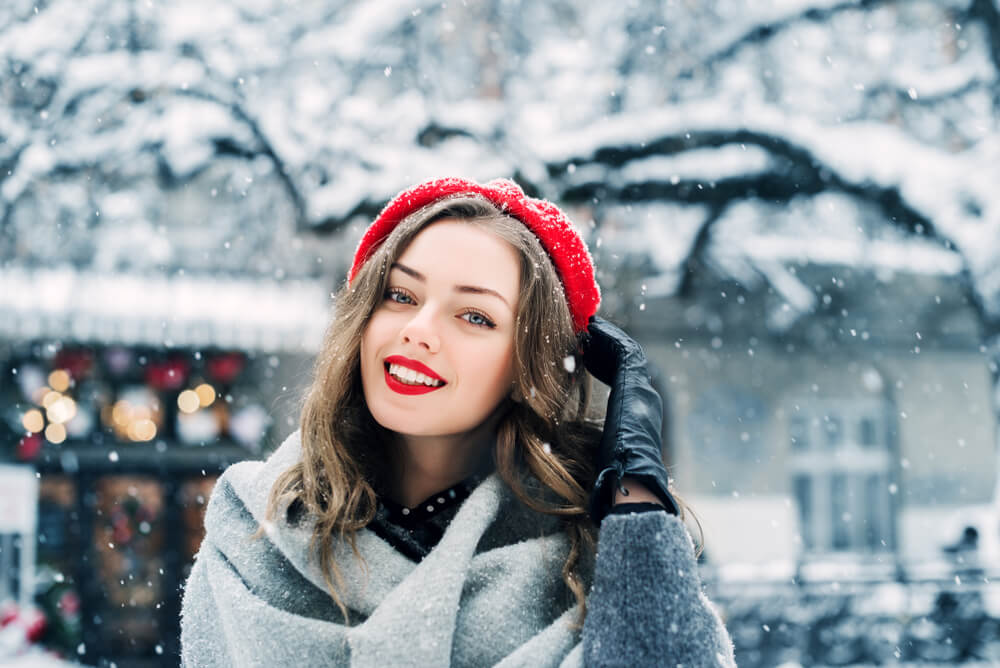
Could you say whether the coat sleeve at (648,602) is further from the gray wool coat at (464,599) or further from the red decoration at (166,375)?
the red decoration at (166,375)

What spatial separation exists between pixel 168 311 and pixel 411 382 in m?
7.56

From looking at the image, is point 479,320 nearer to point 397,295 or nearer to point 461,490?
point 397,295

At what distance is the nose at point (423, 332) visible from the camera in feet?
4.77

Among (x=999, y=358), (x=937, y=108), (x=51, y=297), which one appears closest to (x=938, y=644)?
(x=999, y=358)

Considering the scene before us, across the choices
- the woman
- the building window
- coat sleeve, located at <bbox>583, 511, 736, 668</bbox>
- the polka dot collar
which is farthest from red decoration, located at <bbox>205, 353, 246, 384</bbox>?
the building window

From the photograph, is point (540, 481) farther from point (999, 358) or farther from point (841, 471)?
point (841, 471)

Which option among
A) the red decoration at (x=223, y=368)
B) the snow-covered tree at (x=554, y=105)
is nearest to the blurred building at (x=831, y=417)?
the snow-covered tree at (x=554, y=105)

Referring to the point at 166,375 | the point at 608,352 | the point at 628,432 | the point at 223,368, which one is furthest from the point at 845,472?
the point at 628,432

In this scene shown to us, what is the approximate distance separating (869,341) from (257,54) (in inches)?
375

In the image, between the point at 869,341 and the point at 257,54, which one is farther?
the point at 869,341

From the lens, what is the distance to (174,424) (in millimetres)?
8648

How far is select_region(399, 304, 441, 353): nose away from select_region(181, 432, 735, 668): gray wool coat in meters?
0.28

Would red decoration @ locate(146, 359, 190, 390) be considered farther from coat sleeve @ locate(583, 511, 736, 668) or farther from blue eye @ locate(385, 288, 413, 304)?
coat sleeve @ locate(583, 511, 736, 668)

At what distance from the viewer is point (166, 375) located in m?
8.63
